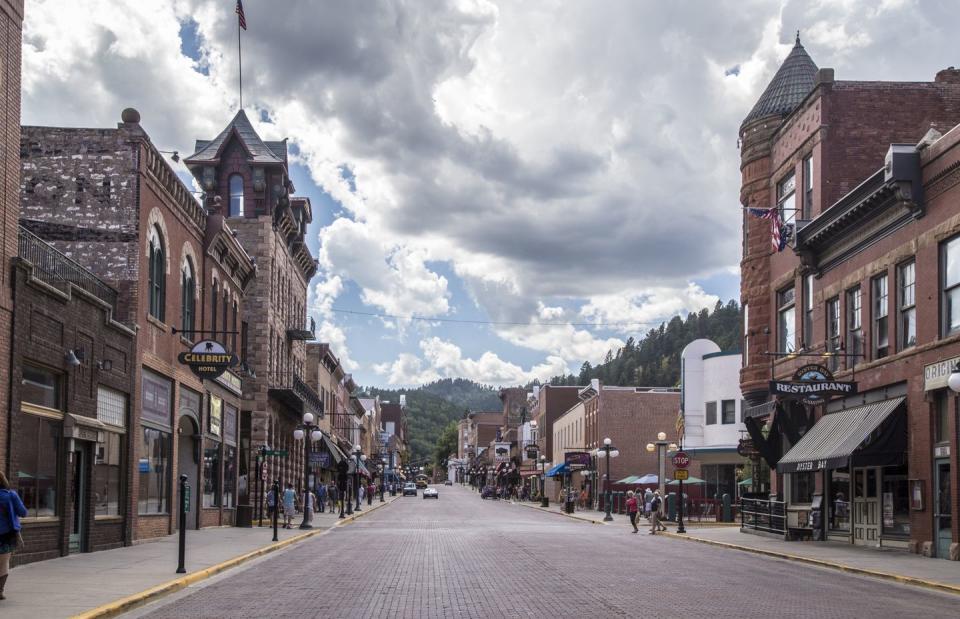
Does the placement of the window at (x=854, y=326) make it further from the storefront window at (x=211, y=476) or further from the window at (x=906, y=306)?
the storefront window at (x=211, y=476)

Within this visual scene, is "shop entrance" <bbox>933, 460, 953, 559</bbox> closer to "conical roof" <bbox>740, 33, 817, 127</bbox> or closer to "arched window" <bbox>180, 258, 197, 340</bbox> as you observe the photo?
"conical roof" <bbox>740, 33, 817, 127</bbox>

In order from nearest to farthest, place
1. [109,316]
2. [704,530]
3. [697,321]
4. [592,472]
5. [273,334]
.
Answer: [109,316], [704,530], [273,334], [592,472], [697,321]

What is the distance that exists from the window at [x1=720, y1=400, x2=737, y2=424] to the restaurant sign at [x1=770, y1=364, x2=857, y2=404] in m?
34.9

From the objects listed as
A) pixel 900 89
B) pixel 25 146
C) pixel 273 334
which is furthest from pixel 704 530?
pixel 25 146

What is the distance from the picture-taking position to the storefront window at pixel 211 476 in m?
37.3

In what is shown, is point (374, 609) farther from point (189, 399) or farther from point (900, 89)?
point (900, 89)

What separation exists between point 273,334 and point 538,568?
3037 centimetres

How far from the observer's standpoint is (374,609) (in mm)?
14328

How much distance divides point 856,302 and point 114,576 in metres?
21.2

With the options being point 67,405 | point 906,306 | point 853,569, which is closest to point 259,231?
point 67,405

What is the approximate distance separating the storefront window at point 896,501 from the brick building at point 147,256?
1790cm

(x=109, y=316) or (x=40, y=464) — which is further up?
(x=109, y=316)

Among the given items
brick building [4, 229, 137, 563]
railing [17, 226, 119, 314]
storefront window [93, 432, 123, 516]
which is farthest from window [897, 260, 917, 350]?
storefront window [93, 432, 123, 516]

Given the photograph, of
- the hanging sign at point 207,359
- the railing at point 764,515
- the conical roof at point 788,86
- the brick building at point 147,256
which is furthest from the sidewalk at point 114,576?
the conical roof at point 788,86
